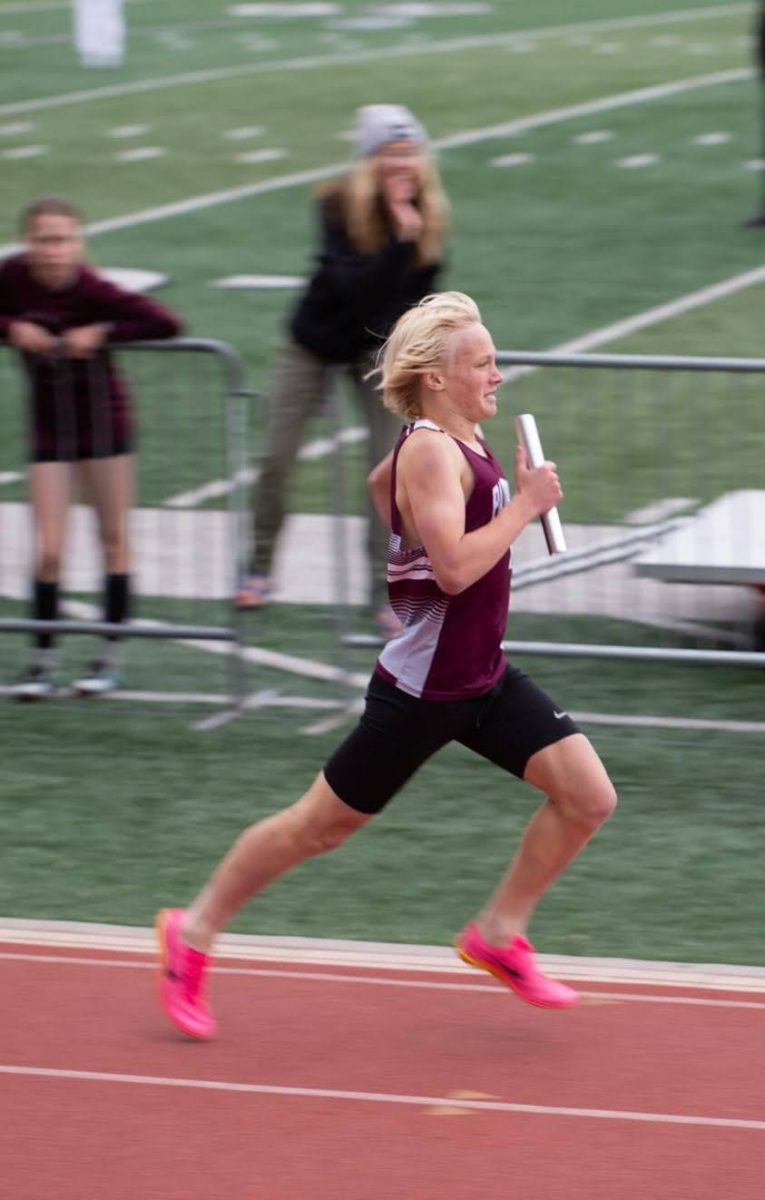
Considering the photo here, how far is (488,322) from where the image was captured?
16859 mm

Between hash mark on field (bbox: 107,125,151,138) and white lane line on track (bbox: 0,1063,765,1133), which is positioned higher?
hash mark on field (bbox: 107,125,151,138)

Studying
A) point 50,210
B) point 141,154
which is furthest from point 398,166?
point 141,154

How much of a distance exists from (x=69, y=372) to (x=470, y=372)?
11.5 feet

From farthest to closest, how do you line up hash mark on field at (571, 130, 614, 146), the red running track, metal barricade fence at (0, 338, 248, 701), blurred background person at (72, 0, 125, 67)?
Answer: 1. blurred background person at (72, 0, 125, 67)
2. hash mark on field at (571, 130, 614, 146)
3. metal barricade fence at (0, 338, 248, 701)
4. the red running track

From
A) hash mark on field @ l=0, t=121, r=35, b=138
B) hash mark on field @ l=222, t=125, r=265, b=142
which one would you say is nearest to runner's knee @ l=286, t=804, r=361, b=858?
hash mark on field @ l=222, t=125, r=265, b=142

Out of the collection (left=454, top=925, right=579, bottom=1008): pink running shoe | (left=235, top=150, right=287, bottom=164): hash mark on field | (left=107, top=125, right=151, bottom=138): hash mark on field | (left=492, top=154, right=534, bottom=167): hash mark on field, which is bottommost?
(left=454, top=925, right=579, bottom=1008): pink running shoe

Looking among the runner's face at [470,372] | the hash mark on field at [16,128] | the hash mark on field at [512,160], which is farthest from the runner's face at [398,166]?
the hash mark on field at [16,128]

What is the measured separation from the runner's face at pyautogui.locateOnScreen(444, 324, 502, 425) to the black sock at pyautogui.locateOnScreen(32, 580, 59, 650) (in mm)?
3713

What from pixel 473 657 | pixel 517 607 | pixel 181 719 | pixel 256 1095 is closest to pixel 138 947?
pixel 256 1095

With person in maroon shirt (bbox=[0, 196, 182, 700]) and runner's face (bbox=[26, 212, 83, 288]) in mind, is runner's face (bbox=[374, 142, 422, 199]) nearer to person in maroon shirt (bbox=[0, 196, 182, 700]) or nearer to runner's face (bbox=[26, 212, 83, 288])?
person in maroon shirt (bbox=[0, 196, 182, 700])

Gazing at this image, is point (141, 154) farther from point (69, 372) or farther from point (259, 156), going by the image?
point (69, 372)

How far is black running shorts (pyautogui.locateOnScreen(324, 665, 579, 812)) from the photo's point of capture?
5.85m

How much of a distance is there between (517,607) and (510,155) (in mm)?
15809

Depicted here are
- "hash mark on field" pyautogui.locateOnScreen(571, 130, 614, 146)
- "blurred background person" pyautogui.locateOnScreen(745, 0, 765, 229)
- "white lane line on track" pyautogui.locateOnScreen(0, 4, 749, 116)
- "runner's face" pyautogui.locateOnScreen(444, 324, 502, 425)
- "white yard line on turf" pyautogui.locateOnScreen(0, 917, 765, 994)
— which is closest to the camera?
"runner's face" pyautogui.locateOnScreen(444, 324, 502, 425)
